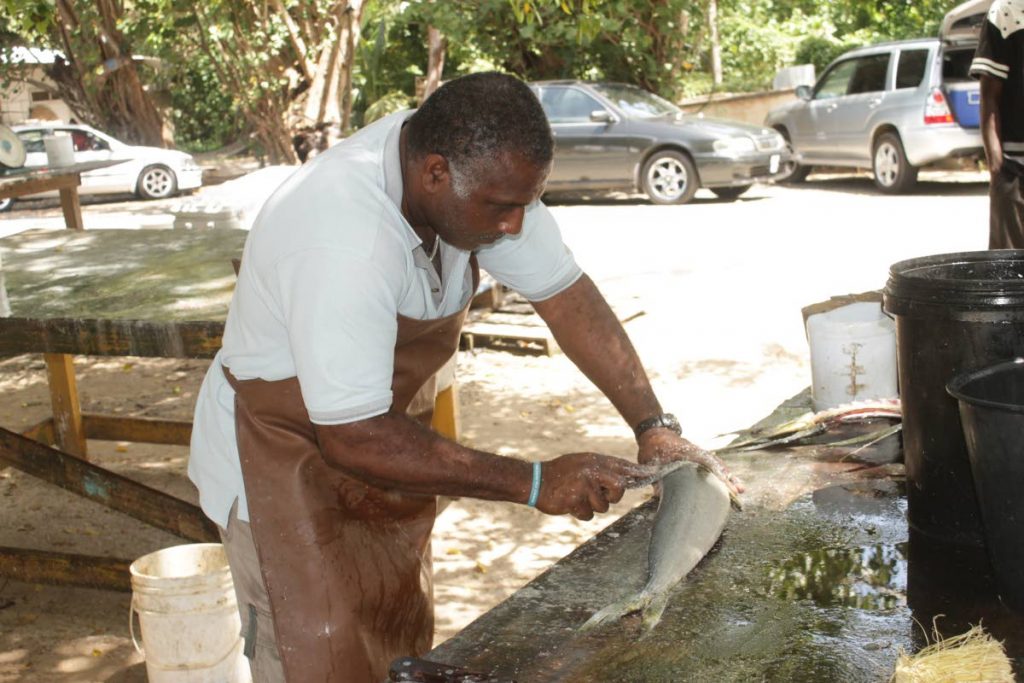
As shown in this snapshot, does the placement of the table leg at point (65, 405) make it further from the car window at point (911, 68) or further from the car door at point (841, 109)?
the car door at point (841, 109)

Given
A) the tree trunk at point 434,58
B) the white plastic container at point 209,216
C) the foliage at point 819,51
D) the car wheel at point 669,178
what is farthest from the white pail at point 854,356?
the foliage at point 819,51

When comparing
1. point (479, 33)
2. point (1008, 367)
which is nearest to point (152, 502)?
point (1008, 367)

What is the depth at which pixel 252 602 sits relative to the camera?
2.88 metres

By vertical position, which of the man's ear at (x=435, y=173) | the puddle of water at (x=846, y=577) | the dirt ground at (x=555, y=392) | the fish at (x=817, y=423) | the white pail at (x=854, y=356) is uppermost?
the man's ear at (x=435, y=173)

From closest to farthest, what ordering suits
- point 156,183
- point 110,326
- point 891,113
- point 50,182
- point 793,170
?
1. point 110,326
2. point 50,182
3. point 891,113
4. point 793,170
5. point 156,183

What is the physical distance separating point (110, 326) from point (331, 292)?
2.23 metres

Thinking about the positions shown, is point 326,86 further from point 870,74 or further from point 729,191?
point 870,74

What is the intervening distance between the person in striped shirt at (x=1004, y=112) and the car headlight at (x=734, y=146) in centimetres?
847

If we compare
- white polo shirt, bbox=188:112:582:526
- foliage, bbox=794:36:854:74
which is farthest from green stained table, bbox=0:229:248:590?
foliage, bbox=794:36:854:74

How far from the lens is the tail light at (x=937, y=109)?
1327 centimetres

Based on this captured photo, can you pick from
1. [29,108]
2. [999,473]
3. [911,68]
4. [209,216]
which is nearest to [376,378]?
[999,473]

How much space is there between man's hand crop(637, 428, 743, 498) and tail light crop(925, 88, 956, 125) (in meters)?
11.7

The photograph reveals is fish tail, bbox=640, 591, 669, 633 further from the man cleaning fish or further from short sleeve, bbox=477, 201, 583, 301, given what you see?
short sleeve, bbox=477, 201, 583, 301

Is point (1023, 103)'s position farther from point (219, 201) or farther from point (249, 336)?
point (219, 201)
